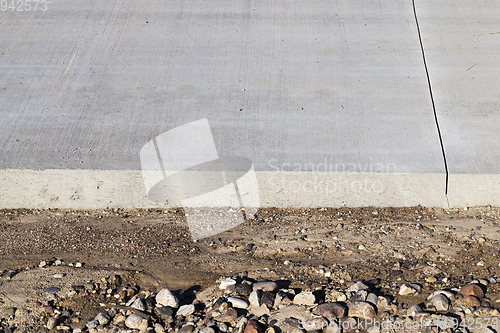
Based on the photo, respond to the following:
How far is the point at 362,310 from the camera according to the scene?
2775mm

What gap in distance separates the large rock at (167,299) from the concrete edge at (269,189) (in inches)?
46.4

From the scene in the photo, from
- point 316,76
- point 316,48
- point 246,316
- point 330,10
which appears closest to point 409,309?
point 246,316

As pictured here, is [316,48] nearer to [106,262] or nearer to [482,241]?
[482,241]

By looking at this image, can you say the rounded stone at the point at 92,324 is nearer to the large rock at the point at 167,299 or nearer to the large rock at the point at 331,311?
the large rock at the point at 167,299

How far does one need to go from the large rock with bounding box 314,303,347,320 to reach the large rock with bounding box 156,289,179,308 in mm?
933

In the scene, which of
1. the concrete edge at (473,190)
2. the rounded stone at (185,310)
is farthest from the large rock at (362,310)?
the concrete edge at (473,190)

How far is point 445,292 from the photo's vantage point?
290 cm

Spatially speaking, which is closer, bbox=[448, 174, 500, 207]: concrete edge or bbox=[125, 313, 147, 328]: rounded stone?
bbox=[125, 313, 147, 328]: rounded stone

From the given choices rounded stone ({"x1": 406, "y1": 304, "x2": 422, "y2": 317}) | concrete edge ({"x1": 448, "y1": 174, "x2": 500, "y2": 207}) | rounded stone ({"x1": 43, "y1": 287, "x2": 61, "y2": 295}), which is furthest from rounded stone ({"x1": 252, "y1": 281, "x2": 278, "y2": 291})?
concrete edge ({"x1": 448, "y1": 174, "x2": 500, "y2": 207})

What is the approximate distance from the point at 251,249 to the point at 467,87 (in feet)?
9.70

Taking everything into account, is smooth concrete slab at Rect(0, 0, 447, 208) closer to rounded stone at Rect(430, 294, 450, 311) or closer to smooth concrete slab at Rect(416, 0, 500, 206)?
smooth concrete slab at Rect(416, 0, 500, 206)

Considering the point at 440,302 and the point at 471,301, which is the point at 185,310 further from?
the point at 471,301

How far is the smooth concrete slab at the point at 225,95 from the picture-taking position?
13.0ft

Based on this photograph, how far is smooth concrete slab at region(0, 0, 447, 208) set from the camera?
3.98m
